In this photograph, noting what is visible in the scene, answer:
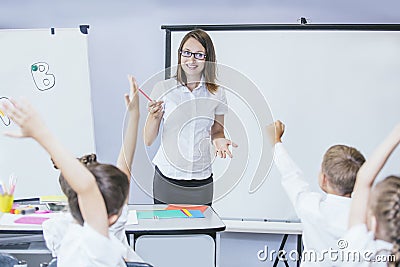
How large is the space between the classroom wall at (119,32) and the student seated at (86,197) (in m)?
2.05

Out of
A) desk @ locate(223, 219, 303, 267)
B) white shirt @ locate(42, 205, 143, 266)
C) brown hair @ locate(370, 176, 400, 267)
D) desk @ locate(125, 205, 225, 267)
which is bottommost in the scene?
desk @ locate(223, 219, 303, 267)

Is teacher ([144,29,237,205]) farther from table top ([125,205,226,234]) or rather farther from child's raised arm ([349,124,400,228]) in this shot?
child's raised arm ([349,124,400,228])

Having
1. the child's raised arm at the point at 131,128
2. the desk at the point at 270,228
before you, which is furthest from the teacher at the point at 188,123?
the child's raised arm at the point at 131,128

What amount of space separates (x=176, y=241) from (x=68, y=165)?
3.82ft

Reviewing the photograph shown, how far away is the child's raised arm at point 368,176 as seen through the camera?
1.28 meters

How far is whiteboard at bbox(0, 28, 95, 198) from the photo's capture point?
3.07 metres

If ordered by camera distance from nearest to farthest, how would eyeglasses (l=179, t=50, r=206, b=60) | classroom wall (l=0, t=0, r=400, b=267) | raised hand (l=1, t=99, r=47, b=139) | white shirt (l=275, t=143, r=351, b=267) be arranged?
raised hand (l=1, t=99, r=47, b=139), white shirt (l=275, t=143, r=351, b=267), eyeglasses (l=179, t=50, r=206, b=60), classroom wall (l=0, t=0, r=400, b=267)

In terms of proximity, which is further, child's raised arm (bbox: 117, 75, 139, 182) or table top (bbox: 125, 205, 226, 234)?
table top (bbox: 125, 205, 226, 234)

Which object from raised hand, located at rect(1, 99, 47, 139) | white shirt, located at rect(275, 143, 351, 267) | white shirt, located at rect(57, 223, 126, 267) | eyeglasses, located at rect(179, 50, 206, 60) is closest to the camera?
raised hand, located at rect(1, 99, 47, 139)

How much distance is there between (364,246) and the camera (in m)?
1.31

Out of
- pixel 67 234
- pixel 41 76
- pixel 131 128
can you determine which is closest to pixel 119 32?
pixel 41 76

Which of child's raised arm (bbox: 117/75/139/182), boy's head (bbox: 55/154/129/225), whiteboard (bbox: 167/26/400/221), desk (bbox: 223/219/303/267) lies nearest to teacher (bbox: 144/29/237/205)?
whiteboard (bbox: 167/26/400/221)

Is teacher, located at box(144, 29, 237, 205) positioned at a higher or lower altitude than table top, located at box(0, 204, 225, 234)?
higher

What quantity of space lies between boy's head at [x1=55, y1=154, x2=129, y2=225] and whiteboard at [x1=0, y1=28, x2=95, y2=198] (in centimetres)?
182
